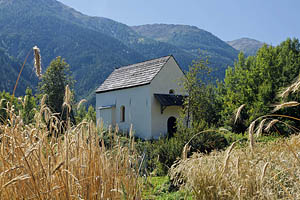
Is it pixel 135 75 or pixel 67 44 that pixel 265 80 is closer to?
pixel 135 75

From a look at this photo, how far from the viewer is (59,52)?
16725 cm

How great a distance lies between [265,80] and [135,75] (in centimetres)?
1121

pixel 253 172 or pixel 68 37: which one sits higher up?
pixel 68 37

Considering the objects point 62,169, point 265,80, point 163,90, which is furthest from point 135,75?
point 62,169

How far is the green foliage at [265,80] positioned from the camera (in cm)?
2450

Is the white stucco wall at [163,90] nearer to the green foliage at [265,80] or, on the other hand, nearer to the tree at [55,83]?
the green foliage at [265,80]

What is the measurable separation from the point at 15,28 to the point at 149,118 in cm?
17537

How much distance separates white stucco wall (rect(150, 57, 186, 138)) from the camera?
23766mm

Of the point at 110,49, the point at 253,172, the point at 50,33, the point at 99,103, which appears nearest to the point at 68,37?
the point at 50,33

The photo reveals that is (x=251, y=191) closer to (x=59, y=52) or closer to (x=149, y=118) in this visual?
(x=149, y=118)

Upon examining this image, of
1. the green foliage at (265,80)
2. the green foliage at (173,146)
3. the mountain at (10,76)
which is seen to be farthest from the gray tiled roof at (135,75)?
the mountain at (10,76)

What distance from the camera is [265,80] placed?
25.2 m

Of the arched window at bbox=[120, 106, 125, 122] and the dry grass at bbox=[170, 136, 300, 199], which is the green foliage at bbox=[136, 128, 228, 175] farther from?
the arched window at bbox=[120, 106, 125, 122]

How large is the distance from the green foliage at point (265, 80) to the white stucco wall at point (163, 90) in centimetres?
506
